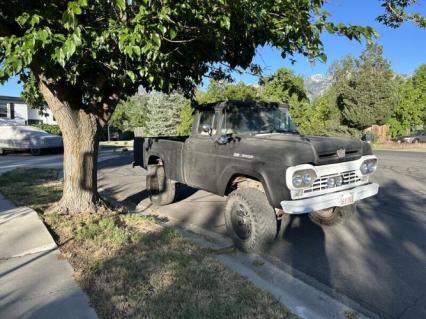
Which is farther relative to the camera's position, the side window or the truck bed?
the truck bed

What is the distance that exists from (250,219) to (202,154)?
1.62 m

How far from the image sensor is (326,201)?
16.2 ft

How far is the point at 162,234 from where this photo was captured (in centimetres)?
566

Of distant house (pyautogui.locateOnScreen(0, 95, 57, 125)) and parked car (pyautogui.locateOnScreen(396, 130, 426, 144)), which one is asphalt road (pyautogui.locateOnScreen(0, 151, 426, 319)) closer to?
parked car (pyautogui.locateOnScreen(396, 130, 426, 144))

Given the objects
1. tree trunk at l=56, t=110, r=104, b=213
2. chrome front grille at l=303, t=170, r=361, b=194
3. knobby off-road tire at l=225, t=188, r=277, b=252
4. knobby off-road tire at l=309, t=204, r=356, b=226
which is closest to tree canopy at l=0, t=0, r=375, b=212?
tree trunk at l=56, t=110, r=104, b=213

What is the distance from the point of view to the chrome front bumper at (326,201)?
4684 mm

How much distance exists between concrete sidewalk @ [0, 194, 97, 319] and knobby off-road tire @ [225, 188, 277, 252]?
88.4 inches

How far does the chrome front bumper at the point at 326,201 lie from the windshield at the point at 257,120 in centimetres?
168

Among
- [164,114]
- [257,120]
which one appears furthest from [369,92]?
[257,120]

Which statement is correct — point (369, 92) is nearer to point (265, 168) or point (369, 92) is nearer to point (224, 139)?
point (224, 139)

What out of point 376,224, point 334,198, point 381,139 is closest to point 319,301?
point 334,198

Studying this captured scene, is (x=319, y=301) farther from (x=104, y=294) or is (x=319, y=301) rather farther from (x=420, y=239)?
(x=420, y=239)

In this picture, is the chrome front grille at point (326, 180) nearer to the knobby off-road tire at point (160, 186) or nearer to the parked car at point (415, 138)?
the knobby off-road tire at point (160, 186)

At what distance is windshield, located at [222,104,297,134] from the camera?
20.8 feet
